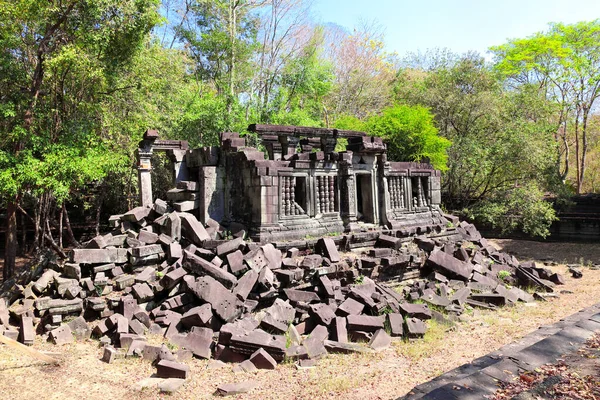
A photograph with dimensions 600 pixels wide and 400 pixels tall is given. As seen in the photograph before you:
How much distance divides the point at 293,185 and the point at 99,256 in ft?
14.7

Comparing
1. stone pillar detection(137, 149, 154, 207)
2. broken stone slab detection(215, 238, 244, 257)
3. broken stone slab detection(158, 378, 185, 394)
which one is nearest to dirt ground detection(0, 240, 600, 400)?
broken stone slab detection(158, 378, 185, 394)

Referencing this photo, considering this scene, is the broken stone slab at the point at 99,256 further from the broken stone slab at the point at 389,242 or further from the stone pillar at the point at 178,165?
the broken stone slab at the point at 389,242

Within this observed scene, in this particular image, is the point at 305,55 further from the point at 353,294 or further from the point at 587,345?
the point at 587,345

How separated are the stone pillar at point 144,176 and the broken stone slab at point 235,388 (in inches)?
270

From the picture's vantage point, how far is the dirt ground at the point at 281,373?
17.3ft

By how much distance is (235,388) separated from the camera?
17.4 feet

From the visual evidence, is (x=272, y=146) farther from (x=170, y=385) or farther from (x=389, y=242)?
(x=170, y=385)

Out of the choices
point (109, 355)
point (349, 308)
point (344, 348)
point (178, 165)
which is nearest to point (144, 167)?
point (178, 165)

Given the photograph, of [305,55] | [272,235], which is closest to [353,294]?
[272,235]

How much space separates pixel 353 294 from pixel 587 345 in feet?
14.6

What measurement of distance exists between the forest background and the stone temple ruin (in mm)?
1955

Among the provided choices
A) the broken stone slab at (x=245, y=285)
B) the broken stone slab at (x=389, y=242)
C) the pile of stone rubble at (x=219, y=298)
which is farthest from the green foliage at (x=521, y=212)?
the broken stone slab at (x=245, y=285)

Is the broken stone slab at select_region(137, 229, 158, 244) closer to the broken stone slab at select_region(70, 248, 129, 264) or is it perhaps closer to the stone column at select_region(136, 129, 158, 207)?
the broken stone slab at select_region(70, 248, 129, 264)

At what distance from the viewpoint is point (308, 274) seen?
859 centimetres
